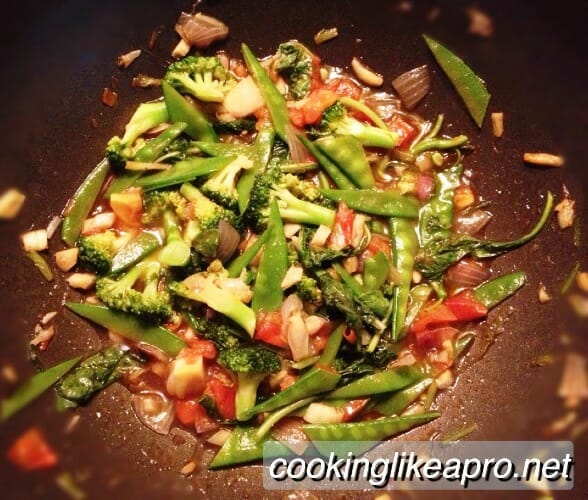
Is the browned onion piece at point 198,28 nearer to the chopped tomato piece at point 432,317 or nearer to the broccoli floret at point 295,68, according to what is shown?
the broccoli floret at point 295,68

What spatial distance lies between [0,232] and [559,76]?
11.1 ft

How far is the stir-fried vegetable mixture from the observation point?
3131mm

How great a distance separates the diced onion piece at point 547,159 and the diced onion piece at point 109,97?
8.40 feet

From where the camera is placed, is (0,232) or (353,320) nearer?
(353,320)

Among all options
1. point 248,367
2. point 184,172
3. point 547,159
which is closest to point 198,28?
point 184,172

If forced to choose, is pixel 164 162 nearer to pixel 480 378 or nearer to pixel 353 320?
pixel 353 320

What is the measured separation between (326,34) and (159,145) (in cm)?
Result: 125

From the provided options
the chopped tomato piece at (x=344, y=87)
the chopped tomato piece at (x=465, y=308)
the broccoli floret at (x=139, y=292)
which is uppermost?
the chopped tomato piece at (x=344, y=87)

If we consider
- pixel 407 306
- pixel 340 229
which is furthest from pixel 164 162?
pixel 407 306

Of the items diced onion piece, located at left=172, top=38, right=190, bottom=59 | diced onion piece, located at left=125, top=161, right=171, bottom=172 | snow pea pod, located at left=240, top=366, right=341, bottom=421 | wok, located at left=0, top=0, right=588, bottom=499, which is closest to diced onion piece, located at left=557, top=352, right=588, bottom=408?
wok, located at left=0, top=0, right=588, bottom=499

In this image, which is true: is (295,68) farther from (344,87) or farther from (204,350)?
(204,350)

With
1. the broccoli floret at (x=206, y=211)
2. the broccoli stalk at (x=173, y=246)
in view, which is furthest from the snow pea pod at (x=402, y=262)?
the broccoli stalk at (x=173, y=246)

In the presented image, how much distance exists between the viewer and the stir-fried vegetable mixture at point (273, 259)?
313 cm

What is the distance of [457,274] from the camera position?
3.43 metres
